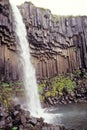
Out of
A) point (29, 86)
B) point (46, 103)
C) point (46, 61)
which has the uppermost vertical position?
point (46, 61)

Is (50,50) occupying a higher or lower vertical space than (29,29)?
lower

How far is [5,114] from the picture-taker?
63.7ft

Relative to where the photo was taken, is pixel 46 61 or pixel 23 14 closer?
pixel 23 14

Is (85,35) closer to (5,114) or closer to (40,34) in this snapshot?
(40,34)

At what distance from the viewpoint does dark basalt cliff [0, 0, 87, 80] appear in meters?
40.2

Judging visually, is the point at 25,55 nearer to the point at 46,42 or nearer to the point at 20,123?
the point at 46,42

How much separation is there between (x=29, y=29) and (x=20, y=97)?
15.3 metres

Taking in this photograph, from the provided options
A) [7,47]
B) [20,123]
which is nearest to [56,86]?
[7,47]

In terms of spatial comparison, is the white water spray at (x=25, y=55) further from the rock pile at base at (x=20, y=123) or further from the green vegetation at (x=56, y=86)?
the rock pile at base at (x=20, y=123)

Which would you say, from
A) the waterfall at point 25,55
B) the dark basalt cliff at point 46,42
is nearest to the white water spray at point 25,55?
the waterfall at point 25,55

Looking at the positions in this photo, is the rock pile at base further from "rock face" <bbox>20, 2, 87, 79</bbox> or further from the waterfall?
"rock face" <bbox>20, 2, 87, 79</bbox>

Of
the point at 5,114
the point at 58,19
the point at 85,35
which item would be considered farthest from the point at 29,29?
the point at 5,114

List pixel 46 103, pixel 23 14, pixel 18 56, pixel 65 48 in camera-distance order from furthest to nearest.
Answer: pixel 65 48 → pixel 23 14 → pixel 18 56 → pixel 46 103

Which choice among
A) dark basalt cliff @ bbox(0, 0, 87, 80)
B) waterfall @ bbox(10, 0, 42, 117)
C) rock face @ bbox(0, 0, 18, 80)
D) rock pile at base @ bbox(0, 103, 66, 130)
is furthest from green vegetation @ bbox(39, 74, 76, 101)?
rock pile at base @ bbox(0, 103, 66, 130)
